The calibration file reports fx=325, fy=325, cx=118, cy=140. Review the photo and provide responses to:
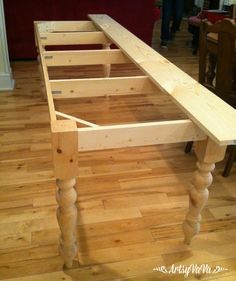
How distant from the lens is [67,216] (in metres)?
1.19

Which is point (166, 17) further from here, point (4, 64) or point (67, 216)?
point (67, 216)

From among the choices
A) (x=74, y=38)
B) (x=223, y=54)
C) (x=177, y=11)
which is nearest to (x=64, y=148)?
(x=223, y=54)

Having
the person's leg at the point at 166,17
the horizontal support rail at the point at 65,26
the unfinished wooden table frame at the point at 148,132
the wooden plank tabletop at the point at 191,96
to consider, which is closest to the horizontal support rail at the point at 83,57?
the wooden plank tabletop at the point at 191,96

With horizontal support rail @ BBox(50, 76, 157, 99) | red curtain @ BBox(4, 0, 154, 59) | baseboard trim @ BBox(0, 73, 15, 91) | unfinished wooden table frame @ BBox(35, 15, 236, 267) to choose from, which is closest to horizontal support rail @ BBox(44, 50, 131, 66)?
unfinished wooden table frame @ BBox(35, 15, 236, 267)

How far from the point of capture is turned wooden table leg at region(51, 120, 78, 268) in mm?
1034

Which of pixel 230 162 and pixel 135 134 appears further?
pixel 230 162

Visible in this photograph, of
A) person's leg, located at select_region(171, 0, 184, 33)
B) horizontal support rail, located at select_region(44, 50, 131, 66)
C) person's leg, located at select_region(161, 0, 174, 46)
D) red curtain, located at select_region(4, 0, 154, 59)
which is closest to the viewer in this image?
horizontal support rail, located at select_region(44, 50, 131, 66)

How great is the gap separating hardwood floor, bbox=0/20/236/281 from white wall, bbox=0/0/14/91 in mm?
636

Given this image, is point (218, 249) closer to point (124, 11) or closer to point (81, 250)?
point (81, 250)

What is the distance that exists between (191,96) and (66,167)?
0.59 meters

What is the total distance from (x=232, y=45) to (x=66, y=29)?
159cm

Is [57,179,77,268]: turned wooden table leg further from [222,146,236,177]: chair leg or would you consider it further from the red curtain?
the red curtain

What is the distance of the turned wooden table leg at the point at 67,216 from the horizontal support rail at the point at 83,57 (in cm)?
105

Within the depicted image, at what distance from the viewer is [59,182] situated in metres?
1.13
